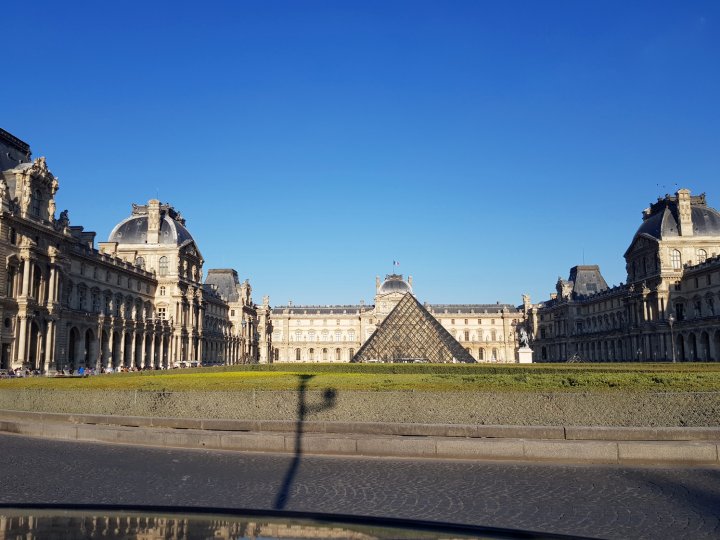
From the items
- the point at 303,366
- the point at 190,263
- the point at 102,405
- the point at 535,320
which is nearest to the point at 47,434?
the point at 102,405

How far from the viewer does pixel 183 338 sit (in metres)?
69.5

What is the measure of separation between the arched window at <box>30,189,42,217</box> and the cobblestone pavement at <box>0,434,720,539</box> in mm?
34741

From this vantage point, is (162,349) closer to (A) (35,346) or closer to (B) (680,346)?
(A) (35,346)

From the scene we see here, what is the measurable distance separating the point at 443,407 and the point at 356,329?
10570 centimetres

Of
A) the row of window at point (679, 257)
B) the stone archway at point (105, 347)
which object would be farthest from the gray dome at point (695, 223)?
the stone archway at point (105, 347)

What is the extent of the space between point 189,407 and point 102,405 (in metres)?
2.98

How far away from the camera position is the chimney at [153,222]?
229 feet

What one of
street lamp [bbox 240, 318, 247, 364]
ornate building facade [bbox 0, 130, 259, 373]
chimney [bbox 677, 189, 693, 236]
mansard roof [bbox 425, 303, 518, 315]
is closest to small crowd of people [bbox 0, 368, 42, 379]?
ornate building facade [bbox 0, 130, 259, 373]

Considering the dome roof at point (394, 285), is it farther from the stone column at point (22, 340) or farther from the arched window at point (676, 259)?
the stone column at point (22, 340)

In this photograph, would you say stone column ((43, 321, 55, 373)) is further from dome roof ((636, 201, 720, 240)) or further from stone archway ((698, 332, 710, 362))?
dome roof ((636, 201, 720, 240))

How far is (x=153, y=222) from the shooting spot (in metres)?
70.1

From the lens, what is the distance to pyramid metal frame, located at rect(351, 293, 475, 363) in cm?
5322

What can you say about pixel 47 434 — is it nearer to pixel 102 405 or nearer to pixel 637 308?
pixel 102 405

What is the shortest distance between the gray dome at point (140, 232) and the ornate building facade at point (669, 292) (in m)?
52.9
